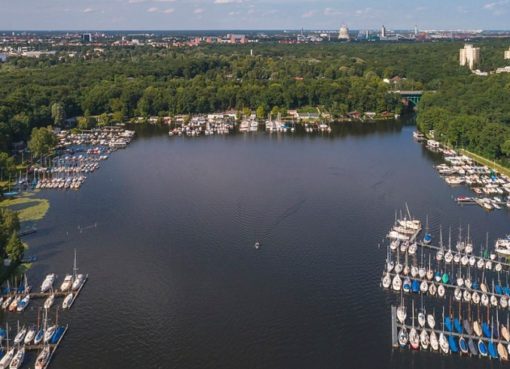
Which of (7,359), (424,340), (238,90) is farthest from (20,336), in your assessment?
(238,90)

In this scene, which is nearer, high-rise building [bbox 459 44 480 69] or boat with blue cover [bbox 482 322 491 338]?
boat with blue cover [bbox 482 322 491 338]

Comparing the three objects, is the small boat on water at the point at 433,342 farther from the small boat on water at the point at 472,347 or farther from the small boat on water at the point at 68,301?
the small boat on water at the point at 68,301

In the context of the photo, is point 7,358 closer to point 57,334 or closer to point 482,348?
point 57,334

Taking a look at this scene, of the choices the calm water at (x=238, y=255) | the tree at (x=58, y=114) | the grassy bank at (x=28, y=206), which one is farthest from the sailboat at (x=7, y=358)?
the tree at (x=58, y=114)

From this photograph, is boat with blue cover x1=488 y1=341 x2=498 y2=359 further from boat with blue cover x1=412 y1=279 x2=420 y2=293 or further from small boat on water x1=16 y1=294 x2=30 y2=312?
small boat on water x1=16 y1=294 x2=30 y2=312

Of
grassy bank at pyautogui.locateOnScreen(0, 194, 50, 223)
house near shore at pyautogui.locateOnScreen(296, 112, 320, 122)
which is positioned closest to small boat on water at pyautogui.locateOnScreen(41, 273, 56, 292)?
grassy bank at pyautogui.locateOnScreen(0, 194, 50, 223)

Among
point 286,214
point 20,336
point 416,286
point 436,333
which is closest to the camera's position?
point 20,336

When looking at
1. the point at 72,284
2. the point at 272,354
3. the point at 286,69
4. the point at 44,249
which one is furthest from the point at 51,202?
the point at 286,69
